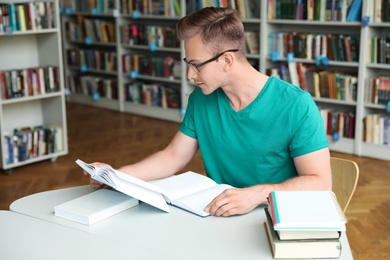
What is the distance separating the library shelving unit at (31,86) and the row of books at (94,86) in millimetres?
2094

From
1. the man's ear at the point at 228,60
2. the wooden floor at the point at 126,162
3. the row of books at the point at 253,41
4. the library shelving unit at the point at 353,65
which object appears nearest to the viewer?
the man's ear at the point at 228,60

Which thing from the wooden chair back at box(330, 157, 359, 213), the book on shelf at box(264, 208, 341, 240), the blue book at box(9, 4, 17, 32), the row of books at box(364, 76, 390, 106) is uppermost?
the blue book at box(9, 4, 17, 32)

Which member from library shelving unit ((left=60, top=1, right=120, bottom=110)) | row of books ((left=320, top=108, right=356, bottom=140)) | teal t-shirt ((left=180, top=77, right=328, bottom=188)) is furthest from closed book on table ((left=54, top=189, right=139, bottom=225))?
library shelving unit ((left=60, top=1, right=120, bottom=110))

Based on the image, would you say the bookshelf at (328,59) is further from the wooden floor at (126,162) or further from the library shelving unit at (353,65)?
the wooden floor at (126,162)

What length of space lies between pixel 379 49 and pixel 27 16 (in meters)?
2.97

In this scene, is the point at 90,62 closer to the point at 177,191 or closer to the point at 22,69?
the point at 22,69

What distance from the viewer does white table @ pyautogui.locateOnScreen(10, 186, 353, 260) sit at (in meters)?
1.67

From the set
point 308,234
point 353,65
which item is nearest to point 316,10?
point 353,65

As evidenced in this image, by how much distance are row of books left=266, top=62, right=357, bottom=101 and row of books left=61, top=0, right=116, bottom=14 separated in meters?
2.43

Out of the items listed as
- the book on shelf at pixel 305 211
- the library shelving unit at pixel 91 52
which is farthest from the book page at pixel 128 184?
the library shelving unit at pixel 91 52

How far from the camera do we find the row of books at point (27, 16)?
495 cm

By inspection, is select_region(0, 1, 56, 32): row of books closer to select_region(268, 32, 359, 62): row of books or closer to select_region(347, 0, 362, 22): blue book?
select_region(268, 32, 359, 62): row of books

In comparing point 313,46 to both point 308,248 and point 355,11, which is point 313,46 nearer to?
point 355,11

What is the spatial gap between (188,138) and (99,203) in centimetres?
55
